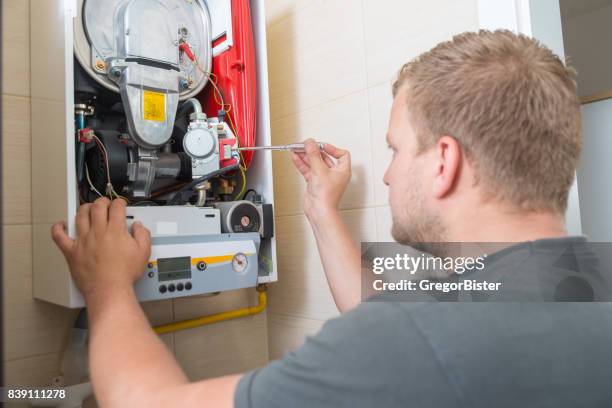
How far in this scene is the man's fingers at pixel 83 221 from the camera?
903 millimetres

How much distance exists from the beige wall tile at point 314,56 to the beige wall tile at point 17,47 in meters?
0.76

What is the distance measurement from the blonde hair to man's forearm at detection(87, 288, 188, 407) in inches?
23.1

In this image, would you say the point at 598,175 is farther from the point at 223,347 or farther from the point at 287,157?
the point at 223,347

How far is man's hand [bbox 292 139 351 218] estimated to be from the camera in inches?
45.4

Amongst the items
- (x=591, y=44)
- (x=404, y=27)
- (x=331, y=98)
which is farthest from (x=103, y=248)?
(x=591, y=44)

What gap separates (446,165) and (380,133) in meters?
0.53

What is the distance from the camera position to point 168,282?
101 cm

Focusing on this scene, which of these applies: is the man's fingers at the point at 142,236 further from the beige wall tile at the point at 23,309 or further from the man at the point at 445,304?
the beige wall tile at the point at 23,309

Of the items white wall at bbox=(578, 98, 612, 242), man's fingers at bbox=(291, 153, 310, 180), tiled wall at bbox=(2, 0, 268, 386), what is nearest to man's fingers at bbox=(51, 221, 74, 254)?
tiled wall at bbox=(2, 0, 268, 386)

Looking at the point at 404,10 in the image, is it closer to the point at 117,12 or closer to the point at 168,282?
the point at 117,12

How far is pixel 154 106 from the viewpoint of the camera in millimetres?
1072

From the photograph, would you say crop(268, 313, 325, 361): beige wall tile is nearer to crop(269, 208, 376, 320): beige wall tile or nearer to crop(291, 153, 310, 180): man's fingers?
crop(269, 208, 376, 320): beige wall tile

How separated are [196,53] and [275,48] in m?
0.45

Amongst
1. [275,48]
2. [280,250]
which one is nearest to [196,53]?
[275,48]
